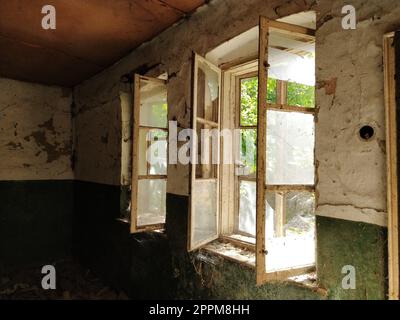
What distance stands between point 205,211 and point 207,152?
477 mm

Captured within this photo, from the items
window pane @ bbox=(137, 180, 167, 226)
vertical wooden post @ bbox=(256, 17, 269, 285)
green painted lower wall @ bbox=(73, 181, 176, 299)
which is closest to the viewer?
vertical wooden post @ bbox=(256, 17, 269, 285)

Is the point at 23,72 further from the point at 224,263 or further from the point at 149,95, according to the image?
the point at 224,263

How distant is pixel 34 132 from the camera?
4176 mm

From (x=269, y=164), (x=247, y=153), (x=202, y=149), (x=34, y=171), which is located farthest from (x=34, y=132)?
(x=269, y=164)

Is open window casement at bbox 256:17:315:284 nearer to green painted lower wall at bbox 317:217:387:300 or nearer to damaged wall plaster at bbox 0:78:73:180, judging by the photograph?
green painted lower wall at bbox 317:217:387:300

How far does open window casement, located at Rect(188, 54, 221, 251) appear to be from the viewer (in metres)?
2.20

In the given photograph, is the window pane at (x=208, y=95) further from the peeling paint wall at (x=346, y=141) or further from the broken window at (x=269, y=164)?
the peeling paint wall at (x=346, y=141)

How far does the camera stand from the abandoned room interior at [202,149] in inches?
52.5

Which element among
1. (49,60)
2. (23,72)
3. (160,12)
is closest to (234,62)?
(160,12)

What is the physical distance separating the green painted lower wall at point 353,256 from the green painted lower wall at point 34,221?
401cm

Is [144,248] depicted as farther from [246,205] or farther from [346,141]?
[346,141]

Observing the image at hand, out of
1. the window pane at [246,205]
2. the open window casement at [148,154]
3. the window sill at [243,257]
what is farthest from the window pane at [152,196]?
the window sill at [243,257]

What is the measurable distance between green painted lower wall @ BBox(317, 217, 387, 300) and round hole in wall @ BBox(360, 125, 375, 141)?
0.40m

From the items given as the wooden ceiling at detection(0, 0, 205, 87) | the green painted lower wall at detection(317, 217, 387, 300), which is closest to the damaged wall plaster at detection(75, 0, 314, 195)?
the wooden ceiling at detection(0, 0, 205, 87)
